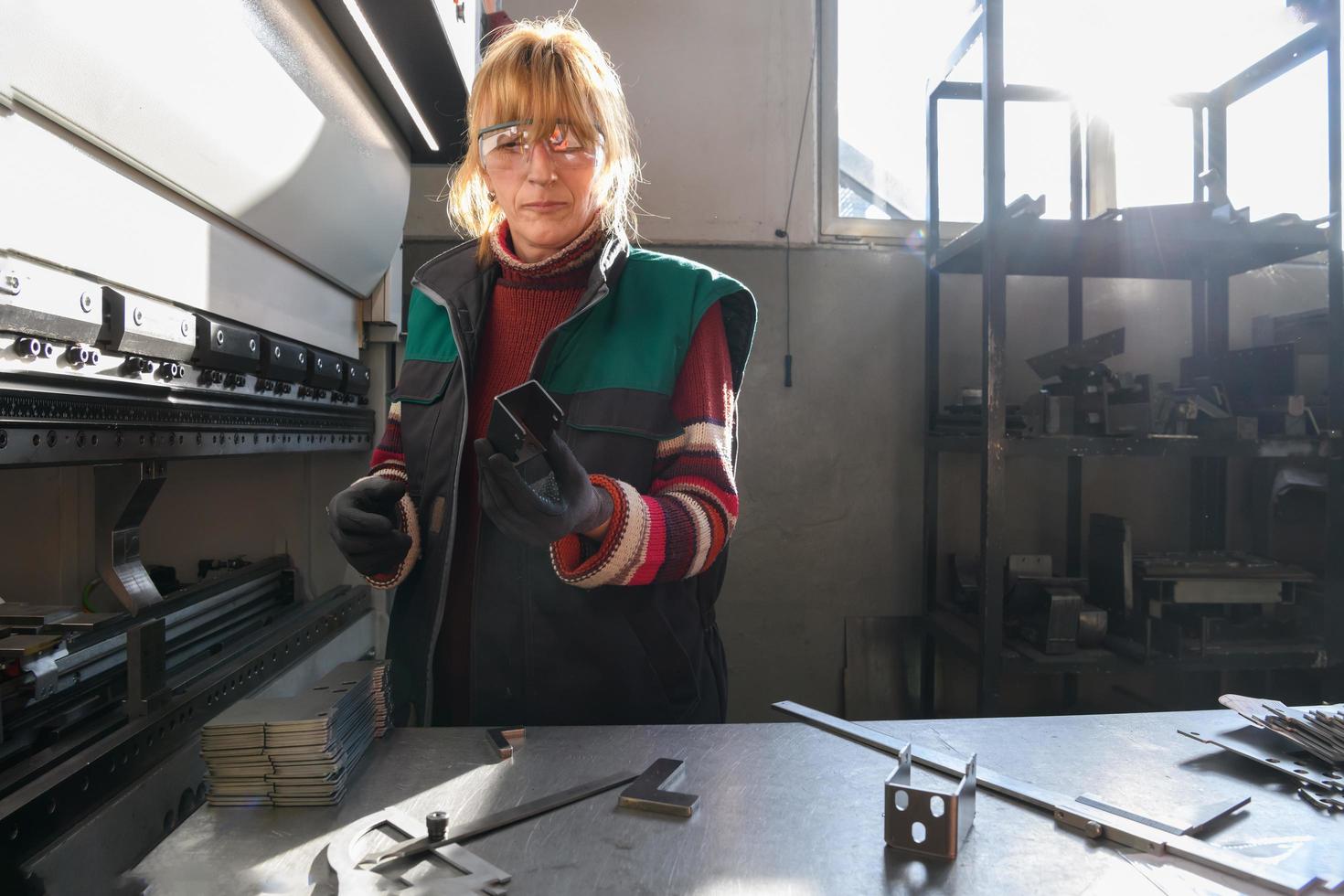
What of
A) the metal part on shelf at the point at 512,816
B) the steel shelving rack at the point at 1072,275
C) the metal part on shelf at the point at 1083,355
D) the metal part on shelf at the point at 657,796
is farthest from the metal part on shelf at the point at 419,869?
the metal part on shelf at the point at 1083,355

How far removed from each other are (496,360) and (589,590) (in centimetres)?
33

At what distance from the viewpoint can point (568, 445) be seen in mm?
934

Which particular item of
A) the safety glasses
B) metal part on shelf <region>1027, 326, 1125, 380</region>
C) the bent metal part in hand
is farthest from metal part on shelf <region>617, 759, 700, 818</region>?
metal part on shelf <region>1027, 326, 1125, 380</region>

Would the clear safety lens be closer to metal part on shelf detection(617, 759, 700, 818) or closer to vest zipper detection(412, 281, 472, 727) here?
vest zipper detection(412, 281, 472, 727)

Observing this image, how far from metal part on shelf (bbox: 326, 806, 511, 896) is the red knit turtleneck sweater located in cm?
35

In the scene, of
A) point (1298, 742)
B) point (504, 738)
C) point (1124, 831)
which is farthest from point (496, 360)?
point (1298, 742)

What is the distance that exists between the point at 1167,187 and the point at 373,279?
2.35 meters

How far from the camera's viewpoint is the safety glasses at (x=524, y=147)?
0.97 metres

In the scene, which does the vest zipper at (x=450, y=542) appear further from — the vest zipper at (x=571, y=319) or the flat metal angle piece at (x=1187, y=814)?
the flat metal angle piece at (x=1187, y=814)

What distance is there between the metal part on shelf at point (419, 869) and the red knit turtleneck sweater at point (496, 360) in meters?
0.35

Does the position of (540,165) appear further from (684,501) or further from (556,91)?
(684,501)

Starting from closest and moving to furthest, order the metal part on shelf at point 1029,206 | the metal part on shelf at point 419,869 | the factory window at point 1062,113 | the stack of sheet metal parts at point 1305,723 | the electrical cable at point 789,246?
1. the metal part on shelf at point 419,869
2. the stack of sheet metal parts at point 1305,723
3. the metal part on shelf at point 1029,206
4. the factory window at point 1062,113
5. the electrical cable at point 789,246

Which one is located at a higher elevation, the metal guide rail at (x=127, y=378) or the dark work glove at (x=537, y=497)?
the metal guide rail at (x=127, y=378)

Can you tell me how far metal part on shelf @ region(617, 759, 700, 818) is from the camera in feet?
2.32
